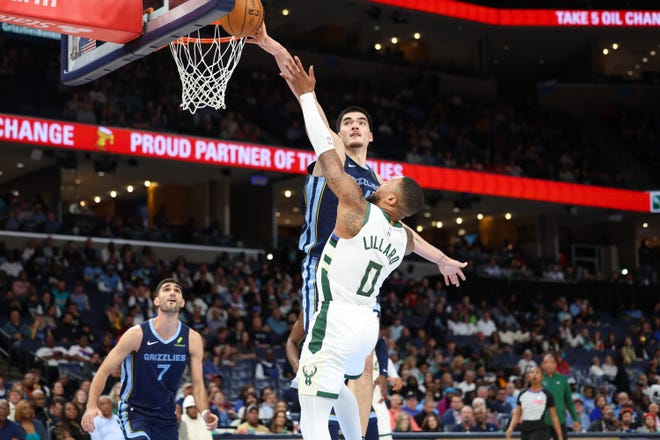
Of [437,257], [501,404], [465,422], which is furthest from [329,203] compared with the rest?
[501,404]

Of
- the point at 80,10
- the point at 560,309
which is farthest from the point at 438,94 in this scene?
the point at 80,10

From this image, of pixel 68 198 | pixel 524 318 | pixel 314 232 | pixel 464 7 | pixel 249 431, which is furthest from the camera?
pixel 464 7

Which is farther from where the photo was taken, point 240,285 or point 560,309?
point 560,309

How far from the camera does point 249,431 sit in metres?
15.6

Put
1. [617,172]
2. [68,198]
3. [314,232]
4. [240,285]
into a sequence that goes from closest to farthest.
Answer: [314,232], [240,285], [68,198], [617,172]

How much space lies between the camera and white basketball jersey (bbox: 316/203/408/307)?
23.0ft

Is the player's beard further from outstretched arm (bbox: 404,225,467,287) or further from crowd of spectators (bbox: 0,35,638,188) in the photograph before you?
crowd of spectators (bbox: 0,35,638,188)

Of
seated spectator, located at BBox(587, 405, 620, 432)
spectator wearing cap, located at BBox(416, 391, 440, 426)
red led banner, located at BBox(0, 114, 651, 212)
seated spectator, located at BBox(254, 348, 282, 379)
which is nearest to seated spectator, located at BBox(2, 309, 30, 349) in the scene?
seated spectator, located at BBox(254, 348, 282, 379)

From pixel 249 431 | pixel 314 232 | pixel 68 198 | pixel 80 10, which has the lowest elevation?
pixel 249 431

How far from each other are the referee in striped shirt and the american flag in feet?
29.2

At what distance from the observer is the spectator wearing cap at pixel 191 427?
562 inches

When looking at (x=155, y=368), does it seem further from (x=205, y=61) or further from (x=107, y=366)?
(x=205, y=61)

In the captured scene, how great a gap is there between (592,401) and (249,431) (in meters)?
9.68

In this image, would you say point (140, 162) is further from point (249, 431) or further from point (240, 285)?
point (249, 431)
